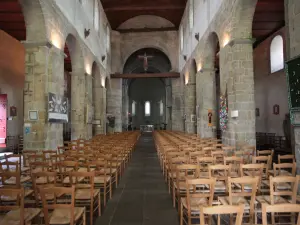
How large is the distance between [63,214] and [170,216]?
68.2 inches

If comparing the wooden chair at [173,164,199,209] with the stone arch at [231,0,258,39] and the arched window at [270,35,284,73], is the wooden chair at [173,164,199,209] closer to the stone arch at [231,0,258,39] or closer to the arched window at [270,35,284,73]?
the stone arch at [231,0,258,39]

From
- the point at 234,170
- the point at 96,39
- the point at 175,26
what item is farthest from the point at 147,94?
the point at 234,170

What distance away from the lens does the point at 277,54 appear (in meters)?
15.4

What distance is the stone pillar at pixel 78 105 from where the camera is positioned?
13.7m

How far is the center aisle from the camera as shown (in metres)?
3.99

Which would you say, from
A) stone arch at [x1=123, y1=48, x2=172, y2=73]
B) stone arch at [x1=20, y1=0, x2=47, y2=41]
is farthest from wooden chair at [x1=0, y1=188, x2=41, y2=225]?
stone arch at [x1=123, y1=48, x2=172, y2=73]

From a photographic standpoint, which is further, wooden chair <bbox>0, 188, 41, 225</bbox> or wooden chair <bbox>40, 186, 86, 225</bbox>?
wooden chair <bbox>40, 186, 86, 225</bbox>

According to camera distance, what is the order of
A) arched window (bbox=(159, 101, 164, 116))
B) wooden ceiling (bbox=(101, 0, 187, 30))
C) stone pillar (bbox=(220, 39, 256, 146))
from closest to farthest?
stone pillar (bbox=(220, 39, 256, 146)), wooden ceiling (bbox=(101, 0, 187, 30)), arched window (bbox=(159, 101, 164, 116))

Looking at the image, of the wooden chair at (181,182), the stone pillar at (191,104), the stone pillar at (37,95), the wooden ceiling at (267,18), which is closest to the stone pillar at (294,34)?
the wooden chair at (181,182)

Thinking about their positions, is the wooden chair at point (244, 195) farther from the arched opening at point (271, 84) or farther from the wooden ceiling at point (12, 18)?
the wooden ceiling at point (12, 18)

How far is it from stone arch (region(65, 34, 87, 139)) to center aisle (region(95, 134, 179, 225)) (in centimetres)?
712

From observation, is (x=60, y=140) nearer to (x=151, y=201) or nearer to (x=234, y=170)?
(x=151, y=201)

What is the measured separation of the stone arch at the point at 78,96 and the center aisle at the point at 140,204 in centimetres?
712

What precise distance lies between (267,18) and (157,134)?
29.1 ft
